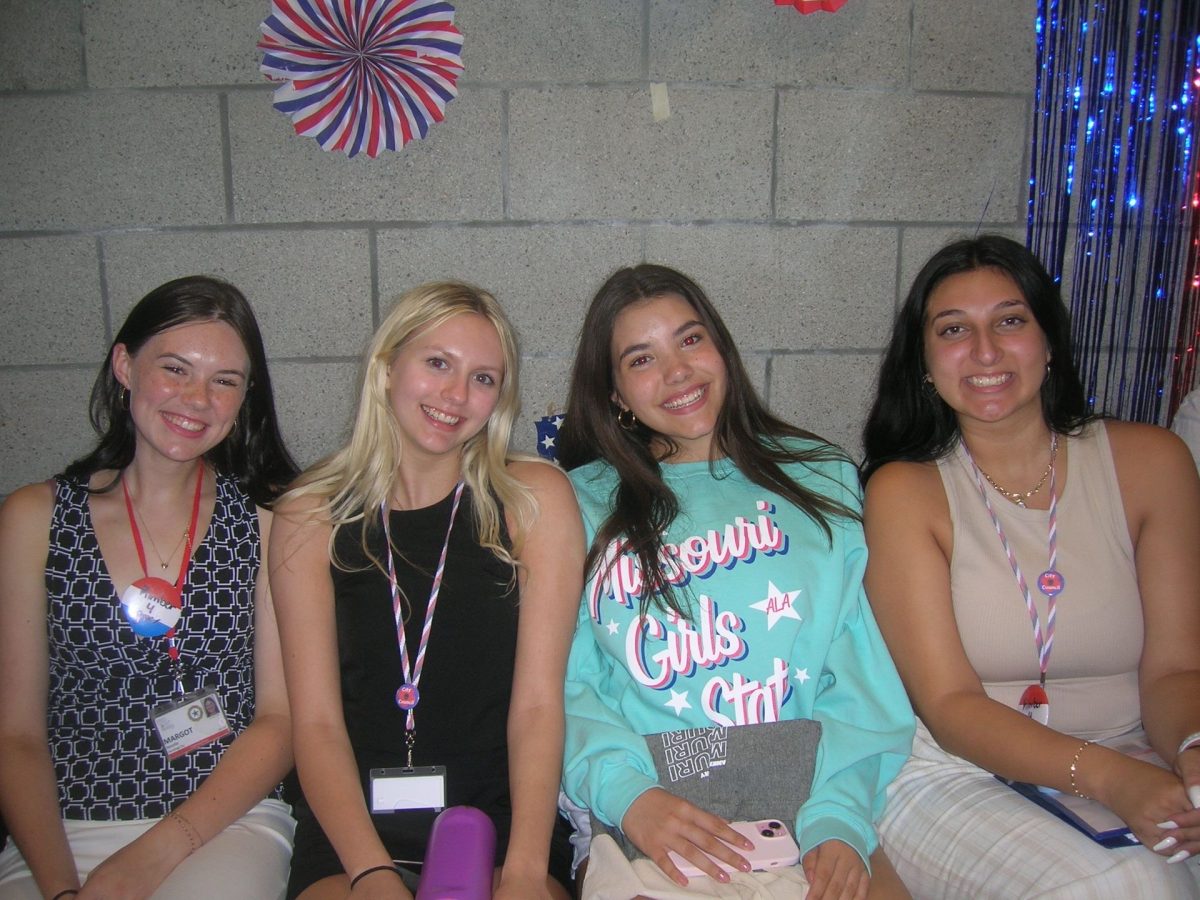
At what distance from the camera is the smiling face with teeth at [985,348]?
5.40 ft

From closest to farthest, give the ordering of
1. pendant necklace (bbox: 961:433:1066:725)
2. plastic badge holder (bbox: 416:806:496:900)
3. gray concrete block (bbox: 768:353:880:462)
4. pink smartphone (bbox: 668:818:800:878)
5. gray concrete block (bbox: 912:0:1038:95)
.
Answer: plastic badge holder (bbox: 416:806:496:900) < pink smartphone (bbox: 668:818:800:878) < pendant necklace (bbox: 961:433:1066:725) < gray concrete block (bbox: 912:0:1038:95) < gray concrete block (bbox: 768:353:880:462)

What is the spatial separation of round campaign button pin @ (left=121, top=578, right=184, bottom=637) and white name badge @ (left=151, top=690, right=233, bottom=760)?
0.15 metres

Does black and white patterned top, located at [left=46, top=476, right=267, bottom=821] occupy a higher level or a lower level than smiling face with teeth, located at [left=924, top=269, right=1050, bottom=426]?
lower

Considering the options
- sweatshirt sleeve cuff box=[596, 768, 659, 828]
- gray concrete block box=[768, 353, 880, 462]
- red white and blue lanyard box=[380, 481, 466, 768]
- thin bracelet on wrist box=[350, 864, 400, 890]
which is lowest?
thin bracelet on wrist box=[350, 864, 400, 890]

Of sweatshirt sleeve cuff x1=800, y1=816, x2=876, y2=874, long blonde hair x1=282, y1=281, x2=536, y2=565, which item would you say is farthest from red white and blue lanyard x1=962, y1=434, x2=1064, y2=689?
long blonde hair x1=282, y1=281, x2=536, y2=565

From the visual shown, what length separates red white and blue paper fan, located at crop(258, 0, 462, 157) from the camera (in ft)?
6.79

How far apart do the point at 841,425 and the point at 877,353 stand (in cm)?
23

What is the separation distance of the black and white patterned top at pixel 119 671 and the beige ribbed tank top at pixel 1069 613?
1.49 metres

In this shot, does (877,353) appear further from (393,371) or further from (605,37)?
(393,371)

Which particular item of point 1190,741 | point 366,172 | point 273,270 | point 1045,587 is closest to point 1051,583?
point 1045,587

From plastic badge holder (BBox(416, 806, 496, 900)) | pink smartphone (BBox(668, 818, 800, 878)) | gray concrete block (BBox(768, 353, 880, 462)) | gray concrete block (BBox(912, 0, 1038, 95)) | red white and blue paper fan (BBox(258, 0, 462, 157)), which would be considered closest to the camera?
plastic badge holder (BBox(416, 806, 496, 900))

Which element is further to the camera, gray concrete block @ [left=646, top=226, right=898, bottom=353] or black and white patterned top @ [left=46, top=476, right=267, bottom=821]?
gray concrete block @ [left=646, top=226, right=898, bottom=353]

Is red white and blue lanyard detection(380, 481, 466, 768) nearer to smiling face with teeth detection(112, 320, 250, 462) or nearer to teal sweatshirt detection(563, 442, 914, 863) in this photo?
teal sweatshirt detection(563, 442, 914, 863)

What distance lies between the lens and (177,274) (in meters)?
2.18
